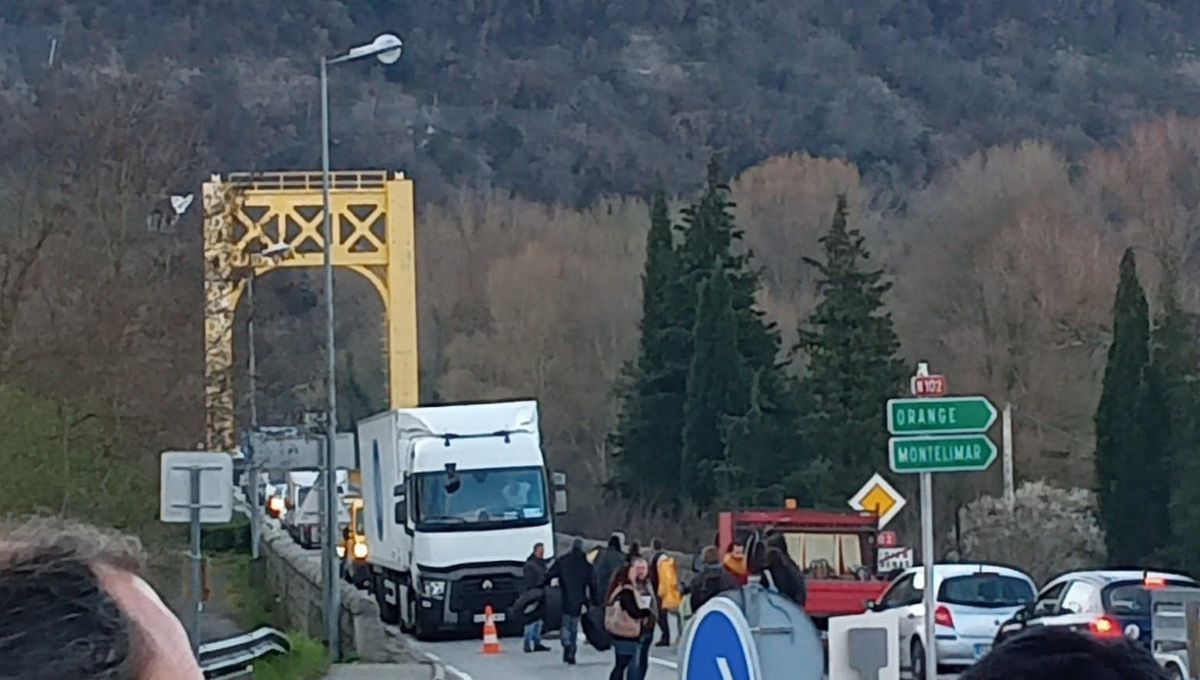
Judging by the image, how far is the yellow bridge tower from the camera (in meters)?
30.9

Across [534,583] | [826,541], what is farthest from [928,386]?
[826,541]

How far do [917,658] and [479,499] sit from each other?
39.2 ft

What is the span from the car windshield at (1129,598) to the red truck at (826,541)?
9.45m

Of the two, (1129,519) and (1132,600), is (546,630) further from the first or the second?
(1129,519)

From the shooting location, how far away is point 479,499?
32.8 m

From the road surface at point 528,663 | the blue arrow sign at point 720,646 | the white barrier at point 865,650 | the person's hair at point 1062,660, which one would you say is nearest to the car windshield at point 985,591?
the road surface at point 528,663

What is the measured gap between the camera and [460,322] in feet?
226

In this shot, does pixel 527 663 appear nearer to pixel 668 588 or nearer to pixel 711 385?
pixel 668 588

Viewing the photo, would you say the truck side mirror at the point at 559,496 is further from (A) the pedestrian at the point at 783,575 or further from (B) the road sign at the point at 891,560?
(A) the pedestrian at the point at 783,575

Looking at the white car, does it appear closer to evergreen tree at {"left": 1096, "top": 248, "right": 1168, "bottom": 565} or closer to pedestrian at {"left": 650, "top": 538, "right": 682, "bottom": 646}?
pedestrian at {"left": 650, "top": 538, "right": 682, "bottom": 646}

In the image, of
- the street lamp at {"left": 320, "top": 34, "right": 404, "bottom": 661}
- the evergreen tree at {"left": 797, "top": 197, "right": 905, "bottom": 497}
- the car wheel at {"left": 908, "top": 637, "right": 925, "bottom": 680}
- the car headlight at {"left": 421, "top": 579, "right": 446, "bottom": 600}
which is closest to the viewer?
the car wheel at {"left": 908, "top": 637, "right": 925, "bottom": 680}

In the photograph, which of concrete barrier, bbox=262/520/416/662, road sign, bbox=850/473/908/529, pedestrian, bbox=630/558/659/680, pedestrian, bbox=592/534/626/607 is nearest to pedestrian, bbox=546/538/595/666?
pedestrian, bbox=592/534/626/607

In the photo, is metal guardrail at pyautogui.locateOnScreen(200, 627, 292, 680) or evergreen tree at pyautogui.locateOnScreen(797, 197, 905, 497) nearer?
metal guardrail at pyautogui.locateOnScreen(200, 627, 292, 680)

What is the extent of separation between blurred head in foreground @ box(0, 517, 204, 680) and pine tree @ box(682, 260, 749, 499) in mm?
54932
